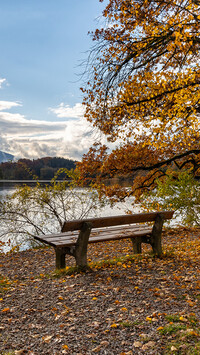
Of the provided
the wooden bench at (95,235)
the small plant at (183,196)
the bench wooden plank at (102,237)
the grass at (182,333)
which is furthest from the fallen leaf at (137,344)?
the small plant at (183,196)

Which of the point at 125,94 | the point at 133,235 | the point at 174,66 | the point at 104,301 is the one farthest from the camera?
the point at 174,66

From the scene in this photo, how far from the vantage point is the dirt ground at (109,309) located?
2936 mm

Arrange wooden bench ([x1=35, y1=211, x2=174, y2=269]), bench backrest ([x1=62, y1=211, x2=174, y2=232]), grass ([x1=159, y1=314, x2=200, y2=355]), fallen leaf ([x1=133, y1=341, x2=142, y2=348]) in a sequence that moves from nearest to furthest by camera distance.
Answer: grass ([x1=159, y1=314, x2=200, y2=355])
fallen leaf ([x1=133, y1=341, x2=142, y2=348])
bench backrest ([x1=62, y1=211, x2=174, y2=232])
wooden bench ([x1=35, y1=211, x2=174, y2=269])

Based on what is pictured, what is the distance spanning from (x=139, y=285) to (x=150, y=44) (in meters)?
5.53

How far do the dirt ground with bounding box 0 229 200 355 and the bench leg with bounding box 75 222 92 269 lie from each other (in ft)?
0.94

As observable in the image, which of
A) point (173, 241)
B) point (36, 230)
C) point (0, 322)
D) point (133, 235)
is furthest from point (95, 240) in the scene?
point (36, 230)

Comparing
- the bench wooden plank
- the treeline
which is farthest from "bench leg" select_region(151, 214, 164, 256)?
the treeline

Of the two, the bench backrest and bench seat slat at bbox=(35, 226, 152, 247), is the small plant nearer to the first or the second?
bench seat slat at bbox=(35, 226, 152, 247)

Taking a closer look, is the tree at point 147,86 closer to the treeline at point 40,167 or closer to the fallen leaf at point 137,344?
the fallen leaf at point 137,344

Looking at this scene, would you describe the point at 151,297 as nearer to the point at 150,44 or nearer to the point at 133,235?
the point at 133,235

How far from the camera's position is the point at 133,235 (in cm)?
593

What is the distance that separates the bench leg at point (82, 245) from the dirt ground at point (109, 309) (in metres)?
0.29

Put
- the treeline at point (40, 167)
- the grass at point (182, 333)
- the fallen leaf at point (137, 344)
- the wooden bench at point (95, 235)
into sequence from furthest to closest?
the treeline at point (40, 167)
the wooden bench at point (95, 235)
the fallen leaf at point (137, 344)
the grass at point (182, 333)

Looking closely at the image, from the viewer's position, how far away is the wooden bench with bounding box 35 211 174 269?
5.21 meters
